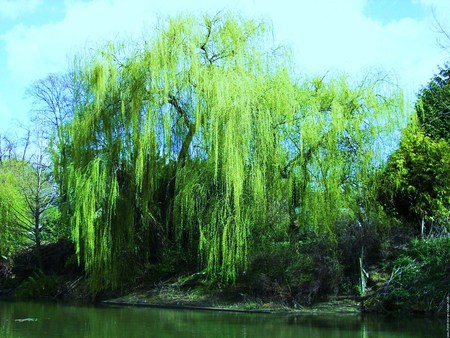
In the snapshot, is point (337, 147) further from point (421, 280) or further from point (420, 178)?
point (421, 280)

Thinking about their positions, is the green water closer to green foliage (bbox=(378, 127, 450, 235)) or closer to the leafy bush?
the leafy bush

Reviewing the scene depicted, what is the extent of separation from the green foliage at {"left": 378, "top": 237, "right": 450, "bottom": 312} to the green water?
91cm

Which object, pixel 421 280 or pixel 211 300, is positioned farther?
pixel 211 300

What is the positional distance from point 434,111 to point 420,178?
5.15 m

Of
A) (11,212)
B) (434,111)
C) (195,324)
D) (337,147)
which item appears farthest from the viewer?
(11,212)

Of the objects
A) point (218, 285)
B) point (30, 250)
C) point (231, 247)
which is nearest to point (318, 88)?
point (231, 247)

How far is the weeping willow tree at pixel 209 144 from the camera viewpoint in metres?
15.6

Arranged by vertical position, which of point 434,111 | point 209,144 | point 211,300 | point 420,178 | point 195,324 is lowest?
point 195,324

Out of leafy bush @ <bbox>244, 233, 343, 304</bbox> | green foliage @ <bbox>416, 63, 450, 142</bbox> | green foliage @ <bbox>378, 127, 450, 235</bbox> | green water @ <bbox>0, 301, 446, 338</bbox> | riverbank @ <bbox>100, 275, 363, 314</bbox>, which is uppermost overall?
green foliage @ <bbox>416, 63, 450, 142</bbox>

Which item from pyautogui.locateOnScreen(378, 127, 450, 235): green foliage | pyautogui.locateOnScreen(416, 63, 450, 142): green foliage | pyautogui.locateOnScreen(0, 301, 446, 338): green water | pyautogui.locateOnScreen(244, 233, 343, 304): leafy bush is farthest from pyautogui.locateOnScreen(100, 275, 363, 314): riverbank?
pyautogui.locateOnScreen(416, 63, 450, 142): green foliage

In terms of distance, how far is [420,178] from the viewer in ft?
52.5

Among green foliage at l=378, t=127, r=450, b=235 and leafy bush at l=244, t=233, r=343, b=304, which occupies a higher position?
green foliage at l=378, t=127, r=450, b=235

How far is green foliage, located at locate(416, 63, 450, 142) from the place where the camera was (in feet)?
60.1

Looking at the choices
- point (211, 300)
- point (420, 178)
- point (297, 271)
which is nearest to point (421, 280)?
point (420, 178)
